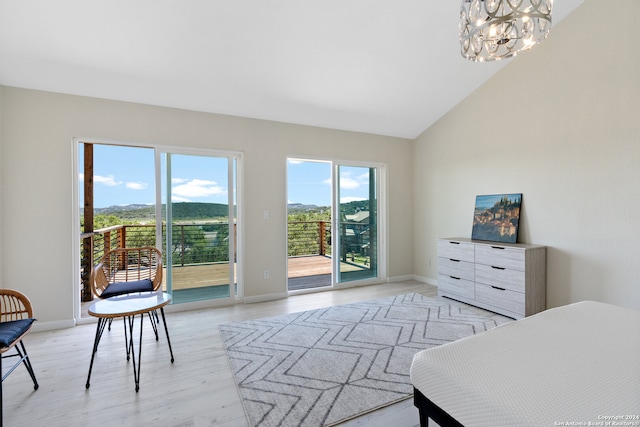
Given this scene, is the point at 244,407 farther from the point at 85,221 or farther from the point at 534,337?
the point at 85,221

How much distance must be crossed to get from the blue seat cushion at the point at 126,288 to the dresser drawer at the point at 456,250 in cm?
342

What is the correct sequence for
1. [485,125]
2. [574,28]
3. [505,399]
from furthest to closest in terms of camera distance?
1. [485,125]
2. [574,28]
3. [505,399]

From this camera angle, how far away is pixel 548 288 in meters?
3.04

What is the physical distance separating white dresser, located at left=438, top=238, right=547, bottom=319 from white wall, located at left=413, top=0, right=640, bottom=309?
0.79 feet

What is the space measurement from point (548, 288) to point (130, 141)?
15.8ft

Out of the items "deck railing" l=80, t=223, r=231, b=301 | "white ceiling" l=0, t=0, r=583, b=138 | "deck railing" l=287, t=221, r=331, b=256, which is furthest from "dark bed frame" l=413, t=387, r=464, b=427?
"deck railing" l=287, t=221, r=331, b=256

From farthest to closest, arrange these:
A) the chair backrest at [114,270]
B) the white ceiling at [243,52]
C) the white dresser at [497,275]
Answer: the white dresser at [497,275] → the chair backrest at [114,270] → the white ceiling at [243,52]

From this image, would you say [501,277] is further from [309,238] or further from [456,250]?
[309,238]

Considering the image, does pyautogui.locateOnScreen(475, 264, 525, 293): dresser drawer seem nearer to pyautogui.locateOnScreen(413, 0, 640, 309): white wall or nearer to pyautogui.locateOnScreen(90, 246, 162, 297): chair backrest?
pyautogui.locateOnScreen(413, 0, 640, 309): white wall

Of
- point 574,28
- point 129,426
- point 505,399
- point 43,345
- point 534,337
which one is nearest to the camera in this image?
point 505,399

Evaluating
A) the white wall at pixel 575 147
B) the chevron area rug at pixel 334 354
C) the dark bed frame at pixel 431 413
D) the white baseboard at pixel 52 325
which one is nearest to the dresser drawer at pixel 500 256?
the white wall at pixel 575 147

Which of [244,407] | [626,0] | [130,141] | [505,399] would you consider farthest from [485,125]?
[130,141]

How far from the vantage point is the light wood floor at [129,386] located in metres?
1.60

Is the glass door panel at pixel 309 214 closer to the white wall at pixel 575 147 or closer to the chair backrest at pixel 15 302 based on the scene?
the white wall at pixel 575 147
